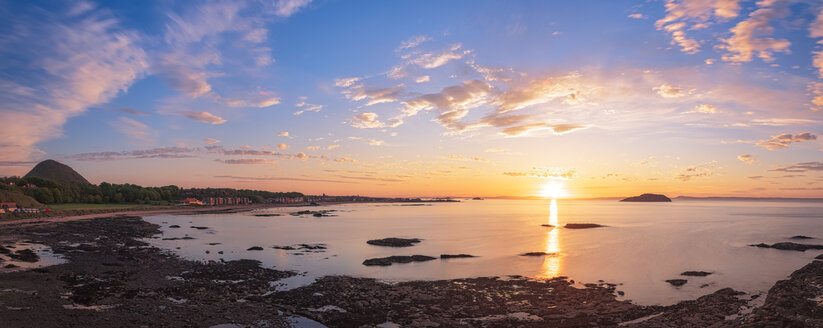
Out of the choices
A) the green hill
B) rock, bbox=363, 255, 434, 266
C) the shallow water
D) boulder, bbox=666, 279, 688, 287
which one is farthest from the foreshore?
the green hill

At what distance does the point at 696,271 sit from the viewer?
38.0 meters

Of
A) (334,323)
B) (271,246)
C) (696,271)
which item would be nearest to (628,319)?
(334,323)

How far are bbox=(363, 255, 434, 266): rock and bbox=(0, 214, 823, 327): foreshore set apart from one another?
29.6 feet

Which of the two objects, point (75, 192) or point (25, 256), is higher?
point (75, 192)

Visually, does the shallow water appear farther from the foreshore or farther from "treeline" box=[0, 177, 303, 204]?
"treeline" box=[0, 177, 303, 204]

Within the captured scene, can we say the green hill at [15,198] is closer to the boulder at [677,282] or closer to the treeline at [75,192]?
the treeline at [75,192]

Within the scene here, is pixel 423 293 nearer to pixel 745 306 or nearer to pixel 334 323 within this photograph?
pixel 334 323

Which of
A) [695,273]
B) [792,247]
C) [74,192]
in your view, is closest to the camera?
[695,273]

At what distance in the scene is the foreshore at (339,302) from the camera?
1950 centimetres

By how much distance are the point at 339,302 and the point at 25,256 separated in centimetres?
3108

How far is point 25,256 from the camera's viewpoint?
3450cm

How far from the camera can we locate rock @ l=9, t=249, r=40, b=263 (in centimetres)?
3334

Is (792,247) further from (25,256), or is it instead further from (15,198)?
(15,198)

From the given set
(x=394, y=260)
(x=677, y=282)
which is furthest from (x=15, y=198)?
(x=677, y=282)
